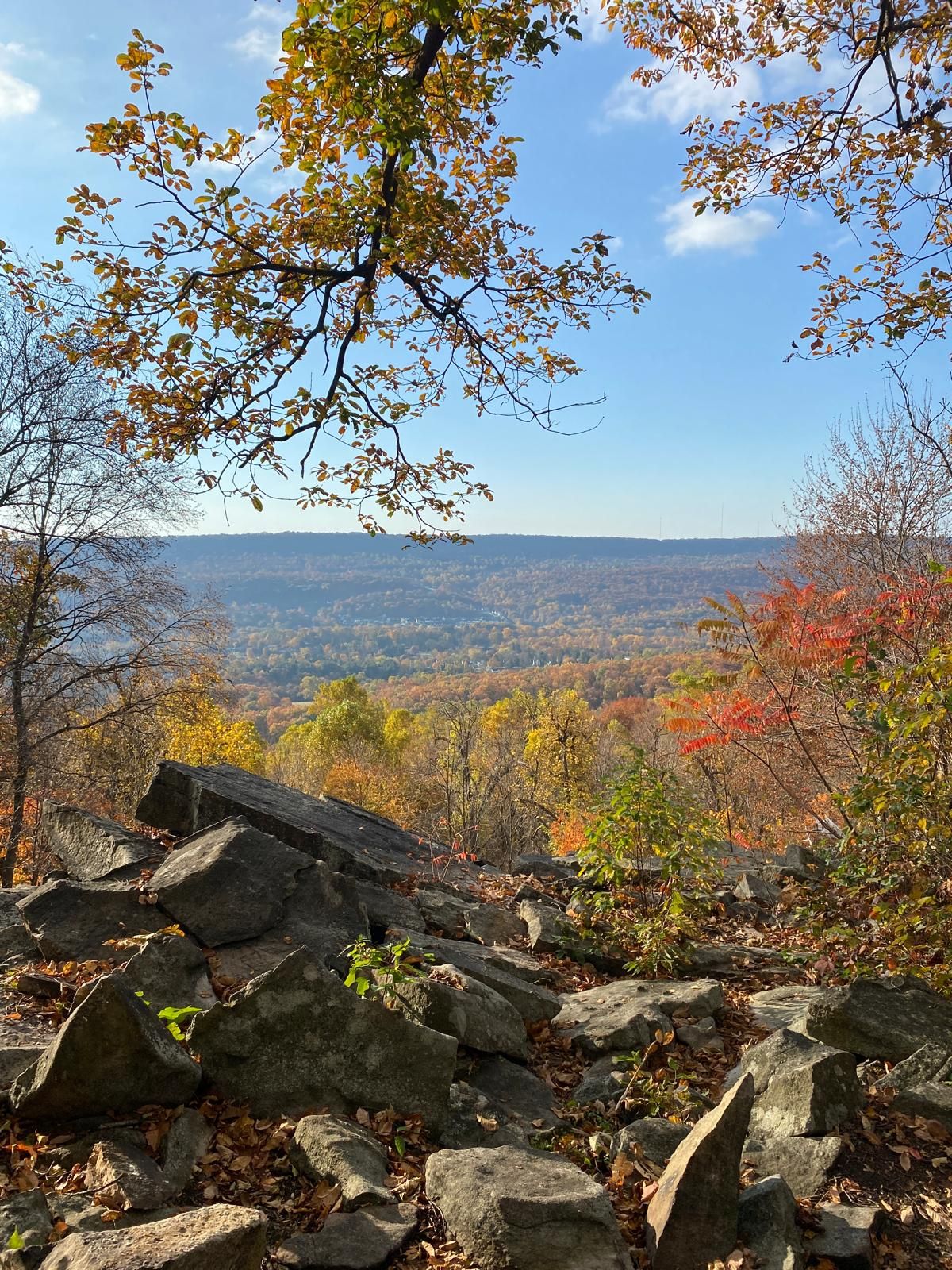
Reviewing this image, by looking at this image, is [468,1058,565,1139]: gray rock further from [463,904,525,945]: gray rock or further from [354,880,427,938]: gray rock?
[463,904,525,945]: gray rock

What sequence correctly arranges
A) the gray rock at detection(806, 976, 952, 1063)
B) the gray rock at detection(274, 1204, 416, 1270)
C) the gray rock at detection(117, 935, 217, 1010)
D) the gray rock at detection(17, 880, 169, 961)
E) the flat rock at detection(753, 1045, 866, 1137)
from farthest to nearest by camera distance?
the gray rock at detection(17, 880, 169, 961), the gray rock at detection(806, 976, 952, 1063), the gray rock at detection(117, 935, 217, 1010), the flat rock at detection(753, 1045, 866, 1137), the gray rock at detection(274, 1204, 416, 1270)

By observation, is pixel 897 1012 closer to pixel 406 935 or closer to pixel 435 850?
pixel 406 935

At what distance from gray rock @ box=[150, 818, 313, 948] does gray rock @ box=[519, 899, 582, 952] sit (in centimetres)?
280

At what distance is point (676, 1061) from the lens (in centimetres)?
548

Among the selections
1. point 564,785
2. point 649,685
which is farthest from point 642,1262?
point 649,685

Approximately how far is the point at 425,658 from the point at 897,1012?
189115 mm

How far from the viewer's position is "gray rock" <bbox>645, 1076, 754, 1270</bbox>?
11.2ft

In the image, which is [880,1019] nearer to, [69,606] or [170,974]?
[170,974]

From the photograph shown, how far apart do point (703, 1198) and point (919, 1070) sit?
2.34 meters

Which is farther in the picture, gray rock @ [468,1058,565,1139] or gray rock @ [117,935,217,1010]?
gray rock @ [117,935,217,1010]

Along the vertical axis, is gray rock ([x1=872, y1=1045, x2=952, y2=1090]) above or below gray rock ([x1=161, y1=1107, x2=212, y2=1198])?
below

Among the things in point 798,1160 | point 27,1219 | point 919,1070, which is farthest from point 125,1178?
point 919,1070

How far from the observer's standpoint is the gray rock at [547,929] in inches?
316

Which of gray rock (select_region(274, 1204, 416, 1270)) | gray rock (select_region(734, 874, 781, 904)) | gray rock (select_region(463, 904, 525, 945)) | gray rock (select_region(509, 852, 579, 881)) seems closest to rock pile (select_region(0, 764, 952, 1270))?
gray rock (select_region(274, 1204, 416, 1270))
